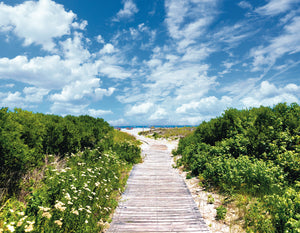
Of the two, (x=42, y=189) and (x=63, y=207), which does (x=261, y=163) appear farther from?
(x=42, y=189)

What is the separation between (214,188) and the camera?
7242 millimetres

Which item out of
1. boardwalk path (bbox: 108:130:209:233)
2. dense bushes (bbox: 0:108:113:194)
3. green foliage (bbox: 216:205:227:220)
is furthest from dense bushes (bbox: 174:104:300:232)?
dense bushes (bbox: 0:108:113:194)

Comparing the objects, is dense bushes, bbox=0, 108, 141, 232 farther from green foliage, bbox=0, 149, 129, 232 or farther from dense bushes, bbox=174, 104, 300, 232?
dense bushes, bbox=174, 104, 300, 232

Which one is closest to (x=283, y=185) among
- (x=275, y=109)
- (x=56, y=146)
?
(x=275, y=109)

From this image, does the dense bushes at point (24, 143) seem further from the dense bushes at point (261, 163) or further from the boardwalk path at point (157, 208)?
the dense bushes at point (261, 163)

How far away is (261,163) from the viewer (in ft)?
22.5

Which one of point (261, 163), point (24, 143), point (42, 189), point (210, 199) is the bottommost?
point (210, 199)

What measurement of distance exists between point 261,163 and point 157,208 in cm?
432

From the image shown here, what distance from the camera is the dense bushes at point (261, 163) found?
455cm

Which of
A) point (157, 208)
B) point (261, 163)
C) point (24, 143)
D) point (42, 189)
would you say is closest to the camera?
point (42, 189)

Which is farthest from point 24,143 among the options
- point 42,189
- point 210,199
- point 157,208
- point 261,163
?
point 261,163

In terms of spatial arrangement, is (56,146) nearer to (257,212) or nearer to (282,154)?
(257,212)

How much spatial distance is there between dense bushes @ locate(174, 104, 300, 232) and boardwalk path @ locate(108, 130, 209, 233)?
1386 mm

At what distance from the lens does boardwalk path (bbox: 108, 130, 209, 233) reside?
4987 mm
